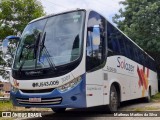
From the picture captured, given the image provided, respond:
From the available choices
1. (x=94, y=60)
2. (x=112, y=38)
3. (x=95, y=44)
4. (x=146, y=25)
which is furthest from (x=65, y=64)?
(x=146, y=25)

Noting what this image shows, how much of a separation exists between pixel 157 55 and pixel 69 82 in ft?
66.2

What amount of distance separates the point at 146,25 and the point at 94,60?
15.6 m

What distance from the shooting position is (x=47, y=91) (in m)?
7.10

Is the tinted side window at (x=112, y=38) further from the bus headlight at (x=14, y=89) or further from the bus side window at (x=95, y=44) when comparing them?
the bus headlight at (x=14, y=89)

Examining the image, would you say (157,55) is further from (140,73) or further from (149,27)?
(140,73)

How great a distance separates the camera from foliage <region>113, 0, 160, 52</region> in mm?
22234

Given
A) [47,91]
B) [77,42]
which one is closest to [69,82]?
[47,91]

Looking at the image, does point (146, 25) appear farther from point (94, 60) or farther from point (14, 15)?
point (94, 60)

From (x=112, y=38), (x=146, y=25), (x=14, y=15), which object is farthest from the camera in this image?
(x=146, y=25)

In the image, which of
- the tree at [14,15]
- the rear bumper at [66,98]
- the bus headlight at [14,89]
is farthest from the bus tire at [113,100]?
the tree at [14,15]

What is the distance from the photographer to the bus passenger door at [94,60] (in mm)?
7426

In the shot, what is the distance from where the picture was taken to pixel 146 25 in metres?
22.3

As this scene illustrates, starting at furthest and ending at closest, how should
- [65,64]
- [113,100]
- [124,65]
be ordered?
1. [124,65]
2. [113,100]
3. [65,64]

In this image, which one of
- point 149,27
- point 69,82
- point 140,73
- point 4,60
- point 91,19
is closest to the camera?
point 69,82
